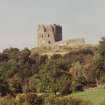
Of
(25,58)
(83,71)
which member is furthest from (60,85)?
(25,58)

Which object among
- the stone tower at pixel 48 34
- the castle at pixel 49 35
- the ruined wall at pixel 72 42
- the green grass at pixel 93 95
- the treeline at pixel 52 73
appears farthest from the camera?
the stone tower at pixel 48 34

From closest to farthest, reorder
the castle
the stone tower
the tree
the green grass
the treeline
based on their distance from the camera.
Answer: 1. the green grass
2. the treeline
3. the tree
4. the castle
5. the stone tower

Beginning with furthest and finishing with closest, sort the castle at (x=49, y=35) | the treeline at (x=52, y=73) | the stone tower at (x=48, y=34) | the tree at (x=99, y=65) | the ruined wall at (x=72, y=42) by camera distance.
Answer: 1. the stone tower at (x=48, y=34)
2. the castle at (x=49, y=35)
3. the ruined wall at (x=72, y=42)
4. the tree at (x=99, y=65)
5. the treeline at (x=52, y=73)

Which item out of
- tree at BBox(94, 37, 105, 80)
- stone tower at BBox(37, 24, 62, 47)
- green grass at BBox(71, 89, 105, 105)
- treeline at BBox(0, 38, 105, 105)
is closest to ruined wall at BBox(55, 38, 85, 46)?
stone tower at BBox(37, 24, 62, 47)

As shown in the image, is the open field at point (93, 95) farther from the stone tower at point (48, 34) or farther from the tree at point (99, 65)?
the stone tower at point (48, 34)

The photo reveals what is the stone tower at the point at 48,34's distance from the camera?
104 m

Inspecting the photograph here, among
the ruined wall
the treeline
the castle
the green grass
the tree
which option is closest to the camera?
the green grass

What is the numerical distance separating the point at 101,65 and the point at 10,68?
1610cm

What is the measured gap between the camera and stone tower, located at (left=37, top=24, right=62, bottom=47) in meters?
104

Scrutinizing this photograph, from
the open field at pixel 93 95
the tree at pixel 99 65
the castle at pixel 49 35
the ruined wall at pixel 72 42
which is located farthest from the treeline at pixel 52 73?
the castle at pixel 49 35

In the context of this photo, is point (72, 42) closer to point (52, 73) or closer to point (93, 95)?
point (52, 73)

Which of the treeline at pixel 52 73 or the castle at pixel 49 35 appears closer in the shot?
Answer: the treeline at pixel 52 73

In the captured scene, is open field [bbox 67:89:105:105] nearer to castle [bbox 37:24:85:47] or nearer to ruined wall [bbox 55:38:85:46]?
ruined wall [bbox 55:38:85:46]

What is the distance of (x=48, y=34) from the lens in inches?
4124
